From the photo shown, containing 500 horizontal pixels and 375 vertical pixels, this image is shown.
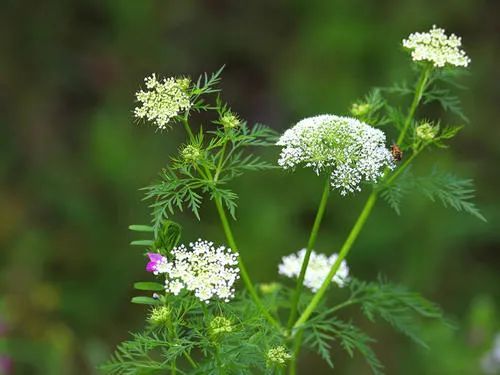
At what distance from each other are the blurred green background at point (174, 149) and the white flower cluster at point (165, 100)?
9.67 ft

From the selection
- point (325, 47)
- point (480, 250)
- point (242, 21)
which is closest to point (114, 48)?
point (242, 21)

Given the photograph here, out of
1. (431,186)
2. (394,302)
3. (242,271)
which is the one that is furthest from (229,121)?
(394,302)

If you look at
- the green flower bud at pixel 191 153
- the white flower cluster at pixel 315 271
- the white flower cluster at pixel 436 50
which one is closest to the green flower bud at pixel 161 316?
the green flower bud at pixel 191 153

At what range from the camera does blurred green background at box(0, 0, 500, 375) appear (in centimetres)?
604

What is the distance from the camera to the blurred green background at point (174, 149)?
604 centimetres

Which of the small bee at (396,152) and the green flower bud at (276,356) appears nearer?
the green flower bud at (276,356)

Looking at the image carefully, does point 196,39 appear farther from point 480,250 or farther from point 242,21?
point 480,250

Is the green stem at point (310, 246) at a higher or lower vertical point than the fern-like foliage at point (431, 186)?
lower

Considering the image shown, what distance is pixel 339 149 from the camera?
7.47 feet

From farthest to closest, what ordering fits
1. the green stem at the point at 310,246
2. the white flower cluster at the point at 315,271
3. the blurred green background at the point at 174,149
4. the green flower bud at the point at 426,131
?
1. the blurred green background at the point at 174,149
2. the white flower cluster at the point at 315,271
3. the green flower bud at the point at 426,131
4. the green stem at the point at 310,246

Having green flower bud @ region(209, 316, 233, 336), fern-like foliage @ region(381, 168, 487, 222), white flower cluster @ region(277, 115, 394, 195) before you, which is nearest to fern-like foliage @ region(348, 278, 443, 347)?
fern-like foliage @ region(381, 168, 487, 222)

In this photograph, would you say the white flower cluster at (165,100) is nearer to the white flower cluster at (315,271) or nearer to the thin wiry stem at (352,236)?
the thin wiry stem at (352,236)

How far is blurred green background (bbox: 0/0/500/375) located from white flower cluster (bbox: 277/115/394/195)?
2692 mm

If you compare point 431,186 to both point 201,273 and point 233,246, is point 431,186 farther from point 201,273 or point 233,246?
point 201,273
